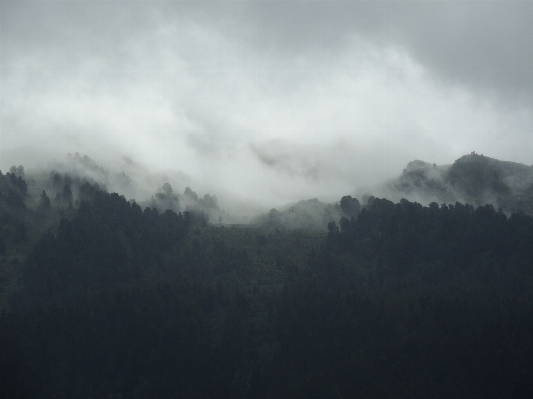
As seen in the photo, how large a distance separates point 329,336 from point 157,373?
182ft

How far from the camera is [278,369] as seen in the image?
181 meters

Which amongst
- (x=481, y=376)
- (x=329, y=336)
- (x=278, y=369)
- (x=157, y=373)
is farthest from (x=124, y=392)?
(x=481, y=376)

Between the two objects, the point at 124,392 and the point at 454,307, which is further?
the point at 454,307

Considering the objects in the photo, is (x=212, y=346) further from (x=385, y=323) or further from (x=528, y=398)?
(x=528, y=398)

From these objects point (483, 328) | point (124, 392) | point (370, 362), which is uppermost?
point (483, 328)

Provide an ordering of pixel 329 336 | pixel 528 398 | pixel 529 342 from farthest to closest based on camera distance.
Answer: pixel 329 336, pixel 529 342, pixel 528 398

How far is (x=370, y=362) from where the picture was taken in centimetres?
17838

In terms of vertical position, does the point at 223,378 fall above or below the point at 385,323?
below

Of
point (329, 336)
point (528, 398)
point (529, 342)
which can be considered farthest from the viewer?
point (329, 336)

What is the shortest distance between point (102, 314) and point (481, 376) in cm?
11924

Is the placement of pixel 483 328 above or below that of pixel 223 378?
above

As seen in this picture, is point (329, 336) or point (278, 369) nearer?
point (278, 369)

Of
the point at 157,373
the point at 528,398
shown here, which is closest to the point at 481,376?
the point at 528,398

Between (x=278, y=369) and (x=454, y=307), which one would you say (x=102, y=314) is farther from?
(x=454, y=307)
